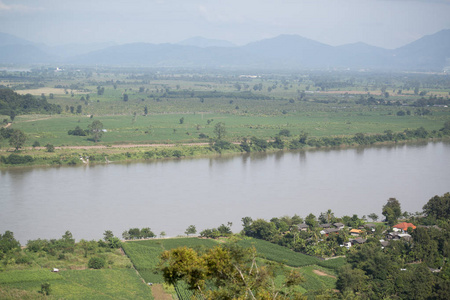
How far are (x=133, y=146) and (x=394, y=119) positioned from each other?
17252mm

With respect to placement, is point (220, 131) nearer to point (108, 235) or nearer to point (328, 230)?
point (328, 230)

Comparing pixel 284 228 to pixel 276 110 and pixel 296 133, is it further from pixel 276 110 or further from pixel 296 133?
pixel 276 110

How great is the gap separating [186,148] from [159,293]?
46.3ft

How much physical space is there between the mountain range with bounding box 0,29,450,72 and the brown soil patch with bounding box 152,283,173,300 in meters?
124

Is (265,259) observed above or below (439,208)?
below

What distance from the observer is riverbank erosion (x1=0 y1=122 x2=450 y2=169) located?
2212 cm

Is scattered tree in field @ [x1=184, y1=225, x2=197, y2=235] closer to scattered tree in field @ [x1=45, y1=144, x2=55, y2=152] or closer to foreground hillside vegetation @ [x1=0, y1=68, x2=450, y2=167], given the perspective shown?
foreground hillside vegetation @ [x1=0, y1=68, x2=450, y2=167]

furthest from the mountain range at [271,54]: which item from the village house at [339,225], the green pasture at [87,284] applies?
the green pasture at [87,284]

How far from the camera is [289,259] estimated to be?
500 inches

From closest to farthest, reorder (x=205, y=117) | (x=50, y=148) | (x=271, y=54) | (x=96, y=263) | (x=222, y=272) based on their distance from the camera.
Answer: (x=222, y=272)
(x=96, y=263)
(x=50, y=148)
(x=205, y=117)
(x=271, y=54)

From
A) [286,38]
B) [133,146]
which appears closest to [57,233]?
[133,146]

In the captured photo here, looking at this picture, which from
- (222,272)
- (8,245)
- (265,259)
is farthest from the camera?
(265,259)

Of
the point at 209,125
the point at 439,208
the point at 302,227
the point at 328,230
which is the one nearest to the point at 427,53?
the point at 209,125

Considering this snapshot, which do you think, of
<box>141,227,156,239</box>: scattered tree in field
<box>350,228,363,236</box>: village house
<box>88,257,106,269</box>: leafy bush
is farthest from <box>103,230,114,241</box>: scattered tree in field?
<box>350,228,363,236</box>: village house
